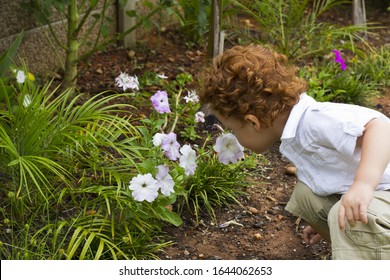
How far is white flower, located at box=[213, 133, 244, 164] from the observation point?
2.89 metres

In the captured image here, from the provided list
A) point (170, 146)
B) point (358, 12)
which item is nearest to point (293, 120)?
point (170, 146)

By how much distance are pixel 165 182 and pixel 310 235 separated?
0.64 metres

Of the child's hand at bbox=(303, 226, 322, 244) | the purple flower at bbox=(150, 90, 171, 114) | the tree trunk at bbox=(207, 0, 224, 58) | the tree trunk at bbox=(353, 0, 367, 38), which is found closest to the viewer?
the child's hand at bbox=(303, 226, 322, 244)

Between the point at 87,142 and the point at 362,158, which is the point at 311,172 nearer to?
the point at 362,158

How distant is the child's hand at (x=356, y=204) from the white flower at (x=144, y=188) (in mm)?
710

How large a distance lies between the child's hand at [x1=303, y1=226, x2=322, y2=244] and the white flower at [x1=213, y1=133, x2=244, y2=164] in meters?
0.41

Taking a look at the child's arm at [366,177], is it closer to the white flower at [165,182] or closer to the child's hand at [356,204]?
the child's hand at [356,204]

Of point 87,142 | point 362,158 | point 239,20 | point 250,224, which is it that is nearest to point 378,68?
point 239,20

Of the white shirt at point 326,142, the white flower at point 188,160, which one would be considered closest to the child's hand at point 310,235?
the white shirt at point 326,142

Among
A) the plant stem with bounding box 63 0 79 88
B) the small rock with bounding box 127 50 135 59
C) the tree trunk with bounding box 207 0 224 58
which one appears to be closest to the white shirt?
the tree trunk with bounding box 207 0 224 58

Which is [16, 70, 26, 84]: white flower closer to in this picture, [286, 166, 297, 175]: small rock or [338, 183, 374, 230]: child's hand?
[286, 166, 297, 175]: small rock

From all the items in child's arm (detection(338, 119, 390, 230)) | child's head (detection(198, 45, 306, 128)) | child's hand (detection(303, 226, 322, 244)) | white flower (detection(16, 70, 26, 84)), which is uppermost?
child's head (detection(198, 45, 306, 128))

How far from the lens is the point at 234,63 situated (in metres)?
2.67

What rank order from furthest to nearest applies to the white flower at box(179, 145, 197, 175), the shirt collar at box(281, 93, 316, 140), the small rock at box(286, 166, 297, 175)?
1. the small rock at box(286, 166, 297, 175)
2. the white flower at box(179, 145, 197, 175)
3. the shirt collar at box(281, 93, 316, 140)
